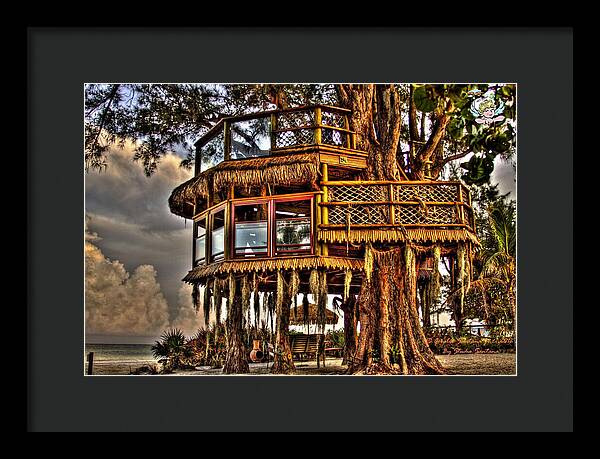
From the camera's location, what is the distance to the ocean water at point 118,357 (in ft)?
32.6

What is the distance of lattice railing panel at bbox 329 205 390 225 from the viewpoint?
35.7ft

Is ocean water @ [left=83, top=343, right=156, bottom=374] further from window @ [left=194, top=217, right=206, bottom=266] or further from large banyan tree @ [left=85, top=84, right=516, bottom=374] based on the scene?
window @ [left=194, top=217, right=206, bottom=266]

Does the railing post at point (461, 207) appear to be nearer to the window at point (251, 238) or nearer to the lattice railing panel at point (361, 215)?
the lattice railing panel at point (361, 215)

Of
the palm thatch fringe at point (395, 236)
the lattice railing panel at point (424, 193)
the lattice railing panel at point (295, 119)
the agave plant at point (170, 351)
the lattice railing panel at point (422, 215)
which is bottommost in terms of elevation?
the agave plant at point (170, 351)

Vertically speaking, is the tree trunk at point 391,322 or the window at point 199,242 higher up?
the window at point 199,242

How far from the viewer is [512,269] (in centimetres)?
1102

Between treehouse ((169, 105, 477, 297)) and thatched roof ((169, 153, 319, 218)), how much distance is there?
1 cm

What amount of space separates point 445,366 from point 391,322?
3.88 feet

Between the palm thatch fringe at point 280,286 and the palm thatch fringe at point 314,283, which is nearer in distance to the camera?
the palm thatch fringe at point 314,283

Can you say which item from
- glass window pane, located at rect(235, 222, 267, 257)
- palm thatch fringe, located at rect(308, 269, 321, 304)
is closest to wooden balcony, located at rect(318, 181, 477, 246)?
palm thatch fringe, located at rect(308, 269, 321, 304)

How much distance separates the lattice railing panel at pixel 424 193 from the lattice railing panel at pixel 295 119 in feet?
5.22
